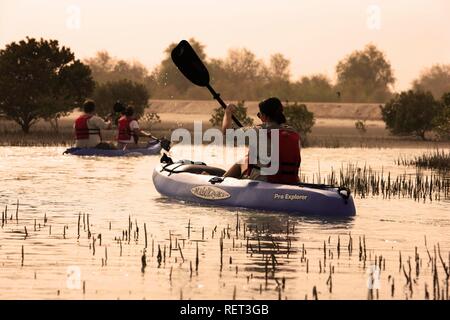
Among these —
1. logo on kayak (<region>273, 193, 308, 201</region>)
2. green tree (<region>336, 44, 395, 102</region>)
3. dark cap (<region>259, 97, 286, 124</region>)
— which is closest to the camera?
logo on kayak (<region>273, 193, 308, 201</region>)

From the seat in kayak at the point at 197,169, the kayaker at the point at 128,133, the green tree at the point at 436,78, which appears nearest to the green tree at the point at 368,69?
the green tree at the point at 436,78

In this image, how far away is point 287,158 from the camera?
16516mm

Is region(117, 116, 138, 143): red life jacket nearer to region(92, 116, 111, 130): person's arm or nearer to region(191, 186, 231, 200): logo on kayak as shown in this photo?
region(92, 116, 111, 130): person's arm

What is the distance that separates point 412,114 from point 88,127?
2046 centimetres

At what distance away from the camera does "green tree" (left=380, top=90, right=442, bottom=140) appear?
46531mm

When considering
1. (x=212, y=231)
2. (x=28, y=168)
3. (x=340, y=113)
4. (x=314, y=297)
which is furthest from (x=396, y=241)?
(x=340, y=113)

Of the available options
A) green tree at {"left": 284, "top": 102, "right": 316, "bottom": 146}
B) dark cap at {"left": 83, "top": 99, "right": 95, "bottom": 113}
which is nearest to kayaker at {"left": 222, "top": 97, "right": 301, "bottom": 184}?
dark cap at {"left": 83, "top": 99, "right": 95, "bottom": 113}

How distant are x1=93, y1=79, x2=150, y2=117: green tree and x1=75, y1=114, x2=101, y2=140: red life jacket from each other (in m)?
24.7

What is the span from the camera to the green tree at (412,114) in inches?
1832

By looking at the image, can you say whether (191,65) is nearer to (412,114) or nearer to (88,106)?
A: (88,106)

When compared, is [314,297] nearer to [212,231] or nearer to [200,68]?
[212,231]

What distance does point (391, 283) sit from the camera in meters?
10.9

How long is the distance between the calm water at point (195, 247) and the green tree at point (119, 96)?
108ft

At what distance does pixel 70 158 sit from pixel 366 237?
53.0 feet
